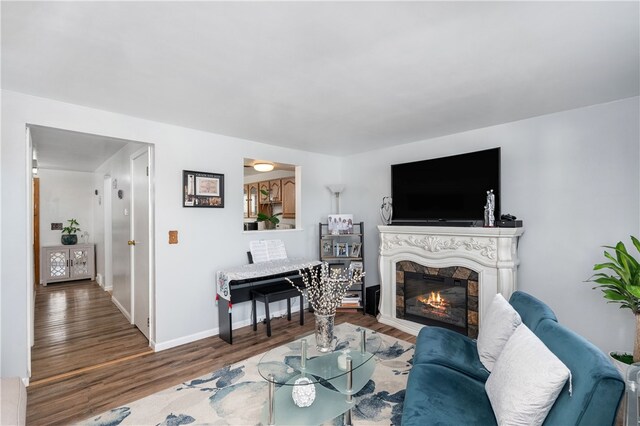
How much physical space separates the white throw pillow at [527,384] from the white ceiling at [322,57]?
5.37 ft

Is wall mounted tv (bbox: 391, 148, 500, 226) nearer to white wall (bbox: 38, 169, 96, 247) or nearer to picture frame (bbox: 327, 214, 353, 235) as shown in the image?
picture frame (bbox: 327, 214, 353, 235)

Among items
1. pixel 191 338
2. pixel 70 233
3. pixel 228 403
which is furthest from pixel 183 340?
pixel 70 233

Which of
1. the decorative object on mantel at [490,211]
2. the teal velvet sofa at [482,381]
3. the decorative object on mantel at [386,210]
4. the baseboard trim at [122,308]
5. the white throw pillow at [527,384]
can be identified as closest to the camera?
the teal velvet sofa at [482,381]

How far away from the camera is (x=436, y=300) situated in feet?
12.3

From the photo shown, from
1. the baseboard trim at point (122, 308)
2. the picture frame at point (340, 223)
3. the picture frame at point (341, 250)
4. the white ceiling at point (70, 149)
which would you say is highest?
the white ceiling at point (70, 149)

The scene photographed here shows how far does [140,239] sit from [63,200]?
14.8 feet

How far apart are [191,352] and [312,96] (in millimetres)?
2825

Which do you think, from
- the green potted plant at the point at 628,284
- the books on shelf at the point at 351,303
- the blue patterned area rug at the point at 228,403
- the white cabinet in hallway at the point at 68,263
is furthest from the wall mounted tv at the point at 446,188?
the white cabinet in hallway at the point at 68,263

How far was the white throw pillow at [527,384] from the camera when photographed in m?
1.26

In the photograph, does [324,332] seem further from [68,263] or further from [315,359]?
[68,263]

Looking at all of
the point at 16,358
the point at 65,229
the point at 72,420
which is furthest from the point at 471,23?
the point at 65,229

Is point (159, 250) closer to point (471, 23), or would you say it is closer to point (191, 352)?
point (191, 352)

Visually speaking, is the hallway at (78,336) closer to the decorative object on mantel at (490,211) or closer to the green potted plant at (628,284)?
the decorative object on mantel at (490,211)

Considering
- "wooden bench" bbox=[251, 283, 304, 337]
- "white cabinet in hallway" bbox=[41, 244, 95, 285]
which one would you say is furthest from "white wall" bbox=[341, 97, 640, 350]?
"white cabinet in hallway" bbox=[41, 244, 95, 285]
